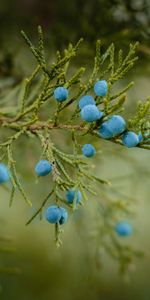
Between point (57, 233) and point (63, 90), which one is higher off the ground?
point (63, 90)

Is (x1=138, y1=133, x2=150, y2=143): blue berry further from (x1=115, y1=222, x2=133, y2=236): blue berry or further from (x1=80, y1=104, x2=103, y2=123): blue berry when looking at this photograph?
(x1=115, y1=222, x2=133, y2=236): blue berry

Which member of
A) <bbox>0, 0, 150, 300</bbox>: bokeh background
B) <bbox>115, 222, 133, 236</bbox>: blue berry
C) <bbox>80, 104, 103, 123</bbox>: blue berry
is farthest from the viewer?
<bbox>115, 222, 133, 236</bbox>: blue berry

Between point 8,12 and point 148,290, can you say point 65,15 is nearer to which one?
point 8,12

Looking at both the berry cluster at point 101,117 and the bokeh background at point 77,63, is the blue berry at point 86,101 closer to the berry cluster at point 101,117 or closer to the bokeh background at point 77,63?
the berry cluster at point 101,117

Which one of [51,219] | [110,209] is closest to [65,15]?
[110,209]

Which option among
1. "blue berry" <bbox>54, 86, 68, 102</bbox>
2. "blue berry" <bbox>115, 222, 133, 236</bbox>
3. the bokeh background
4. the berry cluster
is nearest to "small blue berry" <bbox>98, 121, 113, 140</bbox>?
the berry cluster

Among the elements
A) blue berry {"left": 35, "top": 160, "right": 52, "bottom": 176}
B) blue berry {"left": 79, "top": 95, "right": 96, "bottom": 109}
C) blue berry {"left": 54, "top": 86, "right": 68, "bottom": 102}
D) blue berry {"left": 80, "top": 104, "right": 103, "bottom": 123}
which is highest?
blue berry {"left": 54, "top": 86, "right": 68, "bottom": 102}
